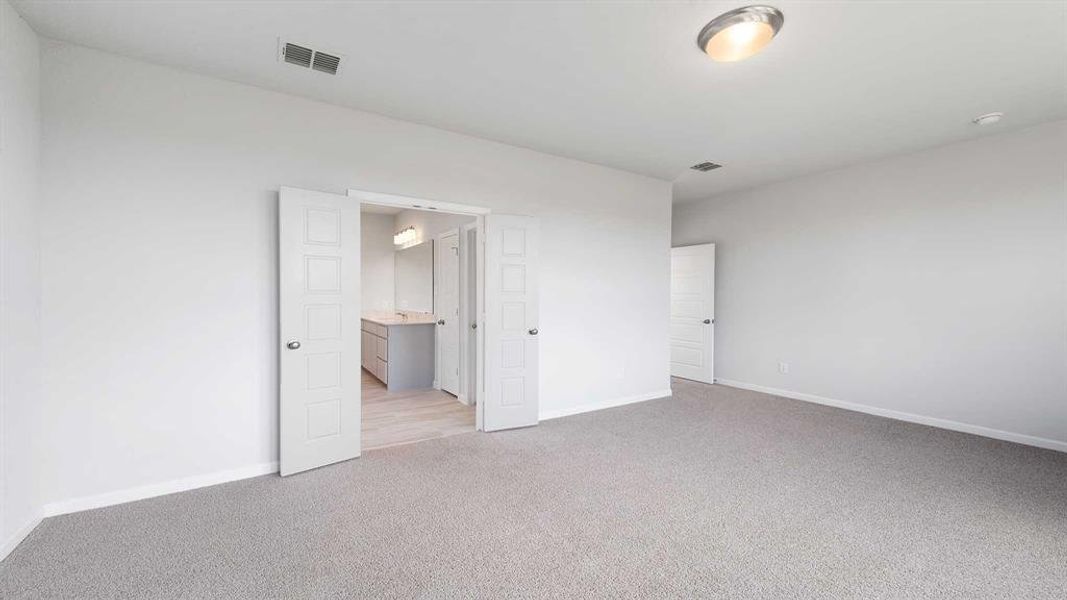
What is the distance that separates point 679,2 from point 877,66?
1610mm

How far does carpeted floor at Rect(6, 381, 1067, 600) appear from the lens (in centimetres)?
188

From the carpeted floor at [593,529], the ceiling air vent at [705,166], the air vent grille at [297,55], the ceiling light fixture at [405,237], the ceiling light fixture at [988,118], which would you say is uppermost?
the ceiling air vent at [705,166]

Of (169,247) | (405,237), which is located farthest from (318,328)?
(405,237)

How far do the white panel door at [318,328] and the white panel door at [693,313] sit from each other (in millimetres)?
4821

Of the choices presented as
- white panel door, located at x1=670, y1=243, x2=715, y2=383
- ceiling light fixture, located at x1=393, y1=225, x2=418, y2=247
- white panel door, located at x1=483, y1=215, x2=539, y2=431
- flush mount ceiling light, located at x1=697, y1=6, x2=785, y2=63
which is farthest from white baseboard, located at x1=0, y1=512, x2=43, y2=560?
white panel door, located at x1=670, y1=243, x2=715, y2=383

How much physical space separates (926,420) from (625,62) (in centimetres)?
467

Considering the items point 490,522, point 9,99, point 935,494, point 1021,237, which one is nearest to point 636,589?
point 490,522

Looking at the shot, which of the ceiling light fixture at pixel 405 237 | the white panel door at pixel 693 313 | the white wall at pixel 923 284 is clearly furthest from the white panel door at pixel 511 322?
the white wall at pixel 923 284

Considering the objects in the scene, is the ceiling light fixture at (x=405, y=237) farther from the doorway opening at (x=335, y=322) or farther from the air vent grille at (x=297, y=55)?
the air vent grille at (x=297, y=55)

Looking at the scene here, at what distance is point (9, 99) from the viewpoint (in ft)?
6.97

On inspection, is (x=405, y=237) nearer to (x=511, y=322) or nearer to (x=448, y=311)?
(x=448, y=311)

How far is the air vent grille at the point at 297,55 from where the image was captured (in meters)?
2.55

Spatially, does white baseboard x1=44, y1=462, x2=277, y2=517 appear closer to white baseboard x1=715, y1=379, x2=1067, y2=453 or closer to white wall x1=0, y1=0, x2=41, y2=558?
white wall x1=0, y1=0, x2=41, y2=558

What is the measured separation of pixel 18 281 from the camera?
2191mm
